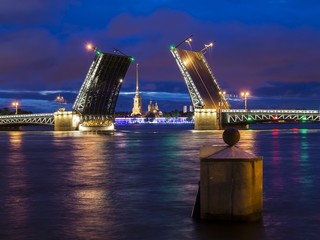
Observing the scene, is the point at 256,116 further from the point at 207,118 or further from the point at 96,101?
the point at 96,101

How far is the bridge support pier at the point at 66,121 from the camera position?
10862 centimetres

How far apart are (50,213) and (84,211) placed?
0.69m

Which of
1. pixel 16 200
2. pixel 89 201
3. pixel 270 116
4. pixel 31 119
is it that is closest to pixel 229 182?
pixel 89 201

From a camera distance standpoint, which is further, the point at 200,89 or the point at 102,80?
the point at 200,89

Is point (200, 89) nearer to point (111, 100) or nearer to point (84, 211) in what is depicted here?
point (111, 100)

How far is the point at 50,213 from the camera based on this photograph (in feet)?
39.5

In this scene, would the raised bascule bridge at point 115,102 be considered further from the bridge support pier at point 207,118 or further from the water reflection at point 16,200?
the water reflection at point 16,200

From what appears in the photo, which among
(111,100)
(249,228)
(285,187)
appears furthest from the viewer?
(111,100)

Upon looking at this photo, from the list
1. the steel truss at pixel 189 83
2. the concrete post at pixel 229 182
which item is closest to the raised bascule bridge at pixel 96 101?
the steel truss at pixel 189 83

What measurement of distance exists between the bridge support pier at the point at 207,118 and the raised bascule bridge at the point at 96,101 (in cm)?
Result: 1582

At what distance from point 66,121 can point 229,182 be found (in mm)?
103289

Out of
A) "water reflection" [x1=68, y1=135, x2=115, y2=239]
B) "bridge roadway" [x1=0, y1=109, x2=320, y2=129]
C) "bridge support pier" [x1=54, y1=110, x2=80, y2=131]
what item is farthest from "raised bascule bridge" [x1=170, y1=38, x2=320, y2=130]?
"water reflection" [x1=68, y1=135, x2=115, y2=239]

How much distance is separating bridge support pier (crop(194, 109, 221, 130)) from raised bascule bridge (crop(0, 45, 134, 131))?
51.9ft

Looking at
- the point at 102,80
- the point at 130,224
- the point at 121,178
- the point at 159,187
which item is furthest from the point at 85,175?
the point at 102,80
